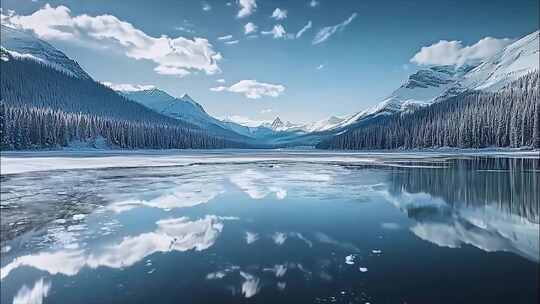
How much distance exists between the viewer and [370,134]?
14488 centimetres

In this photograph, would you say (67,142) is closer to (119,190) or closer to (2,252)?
(119,190)

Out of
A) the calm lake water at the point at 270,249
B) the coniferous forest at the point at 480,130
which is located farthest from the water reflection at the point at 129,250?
the coniferous forest at the point at 480,130

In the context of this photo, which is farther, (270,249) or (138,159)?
(138,159)

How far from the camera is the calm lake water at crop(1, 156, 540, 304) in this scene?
24.6 feet

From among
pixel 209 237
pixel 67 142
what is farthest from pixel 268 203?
pixel 67 142

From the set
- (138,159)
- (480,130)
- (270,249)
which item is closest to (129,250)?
(270,249)

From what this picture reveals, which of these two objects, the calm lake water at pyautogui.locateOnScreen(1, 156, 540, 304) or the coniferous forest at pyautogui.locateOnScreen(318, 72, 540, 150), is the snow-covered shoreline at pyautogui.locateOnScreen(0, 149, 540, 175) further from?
the calm lake water at pyautogui.locateOnScreen(1, 156, 540, 304)

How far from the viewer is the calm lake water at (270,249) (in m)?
7.50

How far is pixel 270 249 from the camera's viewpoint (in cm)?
1062

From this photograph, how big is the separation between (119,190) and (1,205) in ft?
23.7

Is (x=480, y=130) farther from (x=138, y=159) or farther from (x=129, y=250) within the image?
(x=129, y=250)

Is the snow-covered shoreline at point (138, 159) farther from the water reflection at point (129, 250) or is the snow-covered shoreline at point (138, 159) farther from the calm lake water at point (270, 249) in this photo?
the water reflection at point (129, 250)

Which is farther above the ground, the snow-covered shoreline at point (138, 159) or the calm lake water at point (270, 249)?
the snow-covered shoreline at point (138, 159)

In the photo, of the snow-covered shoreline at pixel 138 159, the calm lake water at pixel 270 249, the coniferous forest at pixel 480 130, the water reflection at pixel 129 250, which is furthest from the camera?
the coniferous forest at pixel 480 130
